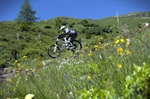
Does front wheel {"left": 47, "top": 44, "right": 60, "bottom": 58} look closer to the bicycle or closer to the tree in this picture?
the bicycle

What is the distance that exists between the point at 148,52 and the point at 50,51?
12.1 metres

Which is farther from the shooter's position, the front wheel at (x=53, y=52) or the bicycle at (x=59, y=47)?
the front wheel at (x=53, y=52)

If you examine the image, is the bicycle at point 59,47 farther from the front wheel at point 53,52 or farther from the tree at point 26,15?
the tree at point 26,15

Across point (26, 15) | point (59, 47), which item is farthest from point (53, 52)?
point (26, 15)

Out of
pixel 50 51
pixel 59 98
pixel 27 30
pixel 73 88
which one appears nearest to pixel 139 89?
pixel 73 88

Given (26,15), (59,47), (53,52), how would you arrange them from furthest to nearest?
(26,15), (53,52), (59,47)

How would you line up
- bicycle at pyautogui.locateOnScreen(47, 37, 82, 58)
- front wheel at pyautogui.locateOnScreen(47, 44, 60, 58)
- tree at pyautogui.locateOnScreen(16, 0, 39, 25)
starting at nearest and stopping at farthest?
bicycle at pyautogui.locateOnScreen(47, 37, 82, 58) < front wheel at pyautogui.locateOnScreen(47, 44, 60, 58) < tree at pyautogui.locateOnScreen(16, 0, 39, 25)

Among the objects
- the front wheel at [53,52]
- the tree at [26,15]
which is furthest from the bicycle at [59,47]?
the tree at [26,15]

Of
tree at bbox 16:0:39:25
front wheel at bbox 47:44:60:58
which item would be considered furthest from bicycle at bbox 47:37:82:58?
tree at bbox 16:0:39:25

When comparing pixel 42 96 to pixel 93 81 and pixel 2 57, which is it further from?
pixel 2 57

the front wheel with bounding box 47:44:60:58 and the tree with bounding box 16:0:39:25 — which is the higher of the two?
the tree with bounding box 16:0:39:25

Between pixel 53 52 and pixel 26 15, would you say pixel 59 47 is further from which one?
pixel 26 15

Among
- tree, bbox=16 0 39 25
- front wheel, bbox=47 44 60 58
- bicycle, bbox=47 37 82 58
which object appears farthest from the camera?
tree, bbox=16 0 39 25

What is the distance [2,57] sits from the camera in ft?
53.8
